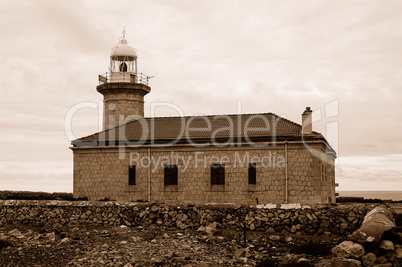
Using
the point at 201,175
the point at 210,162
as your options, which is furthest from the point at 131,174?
the point at 210,162

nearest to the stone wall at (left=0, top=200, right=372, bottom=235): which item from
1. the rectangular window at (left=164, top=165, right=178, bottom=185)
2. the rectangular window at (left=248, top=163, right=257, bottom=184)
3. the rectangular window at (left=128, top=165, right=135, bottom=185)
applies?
the rectangular window at (left=128, top=165, right=135, bottom=185)

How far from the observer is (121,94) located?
29125mm

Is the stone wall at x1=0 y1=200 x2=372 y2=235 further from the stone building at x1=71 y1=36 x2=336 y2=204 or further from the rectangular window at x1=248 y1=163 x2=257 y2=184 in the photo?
the rectangular window at x1=248 y1=163 x2=257 y2=184

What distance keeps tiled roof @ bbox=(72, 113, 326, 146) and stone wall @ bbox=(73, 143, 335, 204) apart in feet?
1.83

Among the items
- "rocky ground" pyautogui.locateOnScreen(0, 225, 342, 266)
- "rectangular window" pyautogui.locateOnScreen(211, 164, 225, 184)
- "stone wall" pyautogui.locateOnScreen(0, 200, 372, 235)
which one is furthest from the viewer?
"rectangular window" pyautogui.locateOnScreen(211, 164, 225, 184)

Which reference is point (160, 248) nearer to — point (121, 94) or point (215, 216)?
point (215, 216)

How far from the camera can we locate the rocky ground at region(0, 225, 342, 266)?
11539 millimetres

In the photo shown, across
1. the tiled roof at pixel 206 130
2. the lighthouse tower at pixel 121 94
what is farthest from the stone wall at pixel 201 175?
the lighthouse tower at pixel 121 94

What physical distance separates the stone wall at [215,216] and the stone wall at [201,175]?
603 cm

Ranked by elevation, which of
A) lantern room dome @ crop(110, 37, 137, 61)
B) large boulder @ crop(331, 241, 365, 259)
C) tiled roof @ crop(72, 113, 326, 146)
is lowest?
large boulder @ crop(331, 241, 365, 259)

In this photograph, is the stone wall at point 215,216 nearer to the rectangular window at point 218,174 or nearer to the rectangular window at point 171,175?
the rectangular window at point 171,175

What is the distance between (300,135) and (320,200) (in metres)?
3.40

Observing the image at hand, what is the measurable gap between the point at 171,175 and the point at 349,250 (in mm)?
14284

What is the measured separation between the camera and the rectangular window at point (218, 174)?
894 inches
